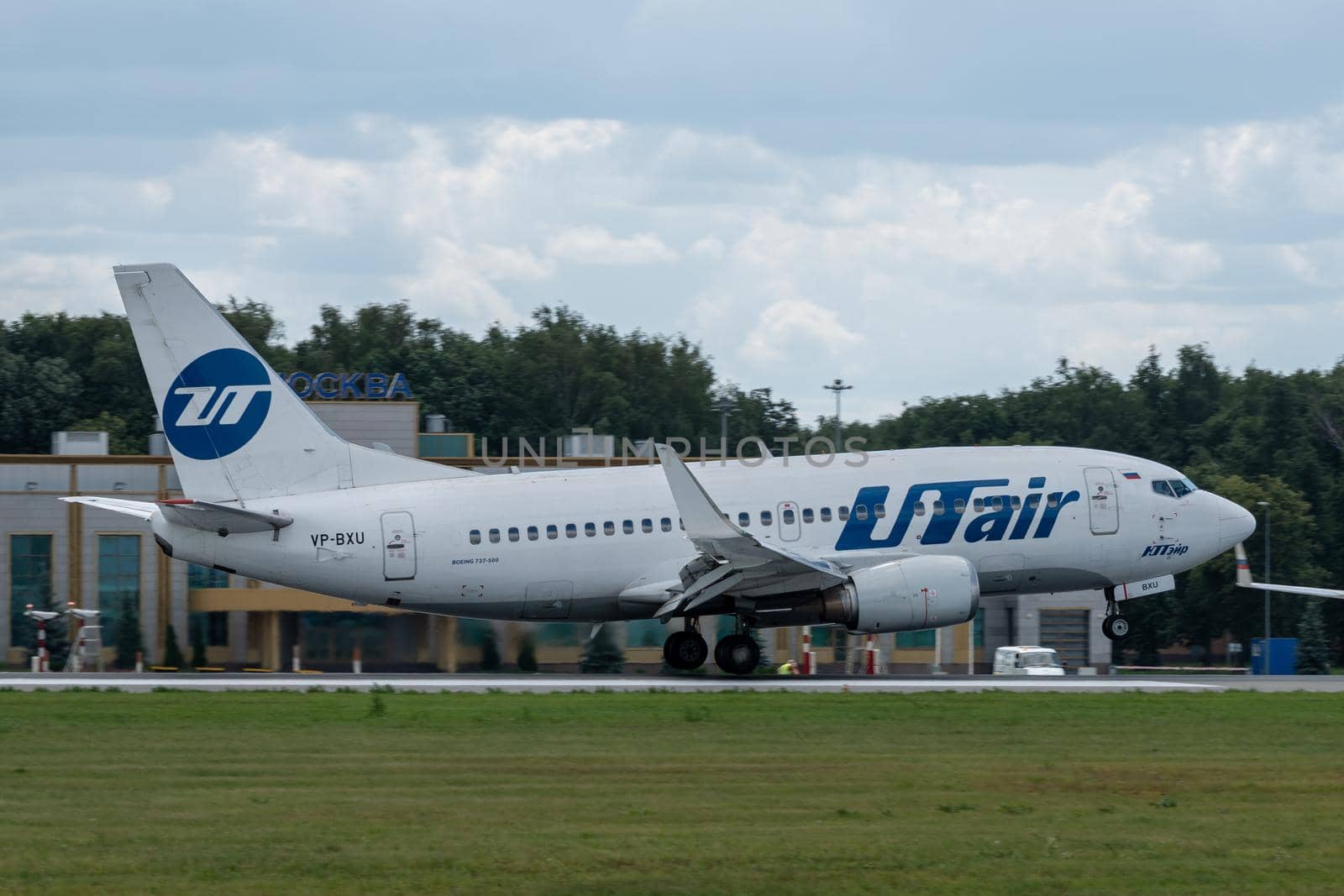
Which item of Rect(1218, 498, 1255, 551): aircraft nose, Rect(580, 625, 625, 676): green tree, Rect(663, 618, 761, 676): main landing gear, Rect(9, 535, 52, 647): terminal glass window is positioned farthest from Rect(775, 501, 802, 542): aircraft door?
Rect(9, 535, 52, 647): terminal glass window

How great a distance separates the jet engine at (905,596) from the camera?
33594 millimetres

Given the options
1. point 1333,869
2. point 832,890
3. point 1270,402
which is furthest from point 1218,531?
point 1270,402

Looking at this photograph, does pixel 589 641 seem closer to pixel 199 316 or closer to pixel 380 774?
pixel 199 316

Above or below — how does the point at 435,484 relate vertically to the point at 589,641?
above

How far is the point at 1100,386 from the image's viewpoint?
418 ft

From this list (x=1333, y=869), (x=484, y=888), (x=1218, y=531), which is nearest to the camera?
(x=484, y=888)

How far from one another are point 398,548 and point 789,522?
325 inches

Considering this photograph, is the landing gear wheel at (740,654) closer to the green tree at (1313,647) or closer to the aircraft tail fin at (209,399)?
the aircraft tail fin at (209,399)

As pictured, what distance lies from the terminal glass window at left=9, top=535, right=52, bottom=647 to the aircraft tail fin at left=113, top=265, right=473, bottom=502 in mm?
29225

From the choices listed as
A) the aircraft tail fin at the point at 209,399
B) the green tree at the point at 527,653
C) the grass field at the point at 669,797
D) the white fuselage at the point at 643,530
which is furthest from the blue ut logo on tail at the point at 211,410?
the green tree at the point at 527,653

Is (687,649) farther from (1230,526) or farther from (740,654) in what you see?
(1230,526)

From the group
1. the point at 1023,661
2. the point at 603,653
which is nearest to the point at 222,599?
the point at 603,653

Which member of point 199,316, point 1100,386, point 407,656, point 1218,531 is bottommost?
point 407,656

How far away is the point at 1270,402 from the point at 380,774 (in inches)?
3704
